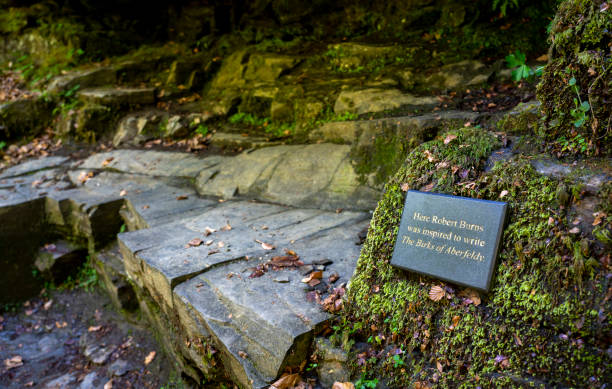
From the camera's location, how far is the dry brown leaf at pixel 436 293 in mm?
2113

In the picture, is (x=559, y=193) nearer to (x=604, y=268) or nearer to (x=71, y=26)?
(x=604, y=268)

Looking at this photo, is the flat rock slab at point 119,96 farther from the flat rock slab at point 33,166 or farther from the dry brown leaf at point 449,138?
the dry brown leaf at point 449,138

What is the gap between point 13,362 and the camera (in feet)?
15.1

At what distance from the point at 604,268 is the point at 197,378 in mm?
2918

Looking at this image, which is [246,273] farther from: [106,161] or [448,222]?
[106,161]

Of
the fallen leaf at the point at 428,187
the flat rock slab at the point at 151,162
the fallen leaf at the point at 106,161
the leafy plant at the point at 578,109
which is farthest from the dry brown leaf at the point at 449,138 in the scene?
the fallen leaf at the point at 106,161

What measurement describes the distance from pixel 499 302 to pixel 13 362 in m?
5.22

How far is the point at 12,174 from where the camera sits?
6.84m

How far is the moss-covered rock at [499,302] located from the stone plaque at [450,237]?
0.07 meters

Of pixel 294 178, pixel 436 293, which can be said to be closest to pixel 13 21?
pixel 294 178

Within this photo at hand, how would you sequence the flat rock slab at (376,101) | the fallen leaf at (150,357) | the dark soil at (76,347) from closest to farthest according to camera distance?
the dark soil at (76,347) → the fallen leaf at (150,357) → the flat rock slab at (376,101)

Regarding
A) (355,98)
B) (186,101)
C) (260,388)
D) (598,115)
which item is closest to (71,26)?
(186,101)

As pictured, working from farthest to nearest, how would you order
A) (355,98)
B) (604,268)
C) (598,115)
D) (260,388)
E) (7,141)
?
(7,141)
(355,98)
(260,388)
(598,115)
(604,268)

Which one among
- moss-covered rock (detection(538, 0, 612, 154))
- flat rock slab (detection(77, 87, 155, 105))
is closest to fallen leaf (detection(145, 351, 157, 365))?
moss-covered rock (detection(538, 0, 612, 154))
